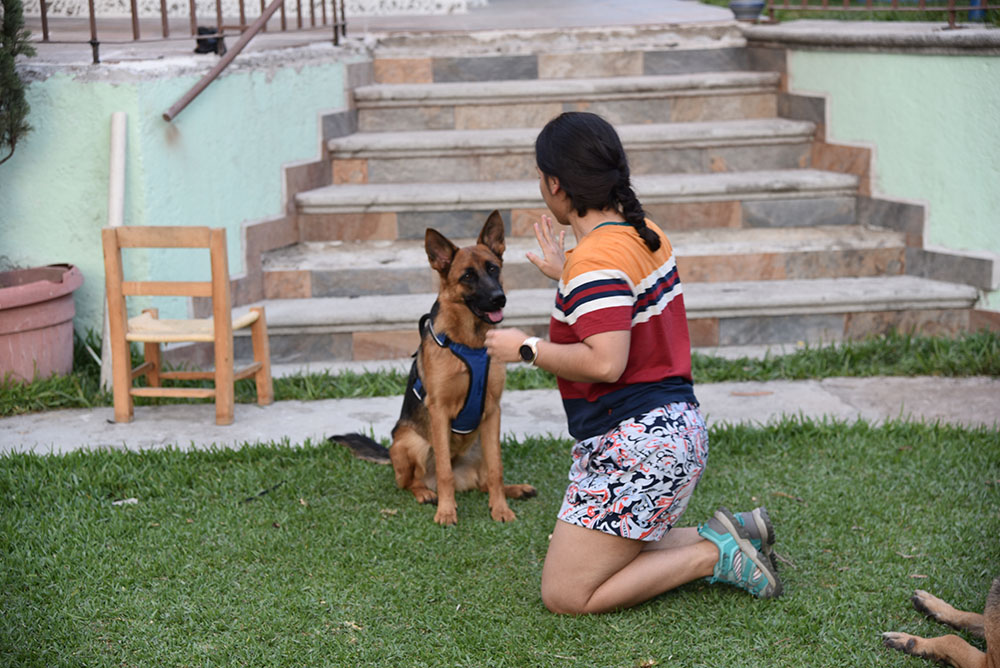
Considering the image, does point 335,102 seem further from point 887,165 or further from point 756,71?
point 887,165

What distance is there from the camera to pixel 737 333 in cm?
613

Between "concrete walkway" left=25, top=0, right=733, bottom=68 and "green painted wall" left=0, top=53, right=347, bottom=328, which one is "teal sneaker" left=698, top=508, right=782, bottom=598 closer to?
"green painted wall" left=0, top=53, right=347, bottom=328

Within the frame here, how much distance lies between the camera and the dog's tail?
4559 mm

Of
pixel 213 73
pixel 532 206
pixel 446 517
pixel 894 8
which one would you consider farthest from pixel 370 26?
pixel 446 517

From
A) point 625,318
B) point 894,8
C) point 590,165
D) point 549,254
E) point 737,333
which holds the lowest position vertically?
point 737,333

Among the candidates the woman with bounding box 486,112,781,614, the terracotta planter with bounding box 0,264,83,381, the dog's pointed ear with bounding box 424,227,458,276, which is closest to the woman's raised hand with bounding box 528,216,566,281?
the woman with bounding box 486,112,781,614

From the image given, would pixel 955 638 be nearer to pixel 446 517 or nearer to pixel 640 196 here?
pixel 446 517

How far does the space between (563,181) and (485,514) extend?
1.60 m

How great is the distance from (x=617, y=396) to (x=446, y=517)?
1.11 m

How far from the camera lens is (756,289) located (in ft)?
20.7

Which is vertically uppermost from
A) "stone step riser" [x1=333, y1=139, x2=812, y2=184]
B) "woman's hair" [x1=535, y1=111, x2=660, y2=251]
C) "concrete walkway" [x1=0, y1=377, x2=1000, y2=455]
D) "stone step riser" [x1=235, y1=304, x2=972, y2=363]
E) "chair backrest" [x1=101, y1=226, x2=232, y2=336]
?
"woman's hair" [x1=535, y1=111, x2=660, y2=251]

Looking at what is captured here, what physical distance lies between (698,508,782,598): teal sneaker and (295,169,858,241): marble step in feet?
11.5

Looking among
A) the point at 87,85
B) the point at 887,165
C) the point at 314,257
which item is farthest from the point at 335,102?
the point at 887,165

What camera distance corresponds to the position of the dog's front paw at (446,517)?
4.06 metres
